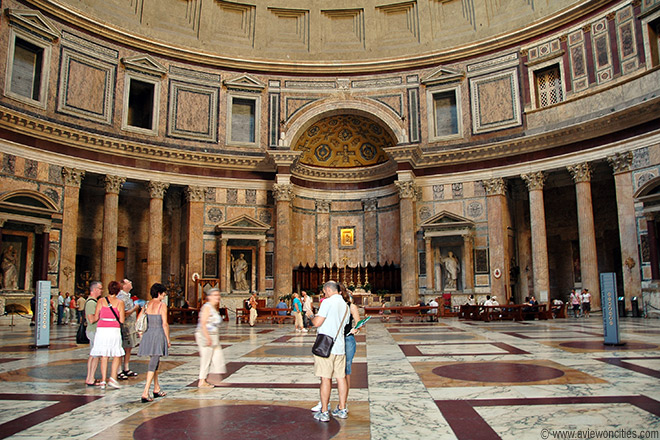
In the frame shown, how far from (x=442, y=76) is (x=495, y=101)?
3206mm

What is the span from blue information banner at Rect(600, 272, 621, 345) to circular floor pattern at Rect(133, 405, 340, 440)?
7.65 meters

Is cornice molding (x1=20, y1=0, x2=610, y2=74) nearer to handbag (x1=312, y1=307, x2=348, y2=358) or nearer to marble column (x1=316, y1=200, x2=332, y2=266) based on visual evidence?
marble column (x1=316, y1=200, x2=332, y2=266)

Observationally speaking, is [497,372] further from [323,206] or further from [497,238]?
[323,206]

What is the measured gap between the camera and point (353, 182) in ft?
101

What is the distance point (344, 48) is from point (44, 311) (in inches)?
908

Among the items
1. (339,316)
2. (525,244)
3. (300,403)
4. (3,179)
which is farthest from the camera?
(525,244)

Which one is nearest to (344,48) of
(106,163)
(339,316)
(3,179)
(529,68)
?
(529,68)

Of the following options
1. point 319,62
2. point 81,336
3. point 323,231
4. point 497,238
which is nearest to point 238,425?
point 81,336

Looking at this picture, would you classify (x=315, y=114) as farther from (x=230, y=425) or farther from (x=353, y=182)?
(x=230, y=425)

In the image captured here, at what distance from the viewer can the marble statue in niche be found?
26641mm

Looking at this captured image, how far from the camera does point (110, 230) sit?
23938 millimetres

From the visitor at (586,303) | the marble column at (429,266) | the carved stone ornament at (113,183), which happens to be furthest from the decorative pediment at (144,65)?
the visitor at (586,303)

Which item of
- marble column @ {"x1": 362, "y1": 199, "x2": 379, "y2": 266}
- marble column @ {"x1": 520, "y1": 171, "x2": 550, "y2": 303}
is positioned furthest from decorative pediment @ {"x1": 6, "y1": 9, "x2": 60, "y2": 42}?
marble column @ {"x1": 520, "y1": 171, "x2": 550, "y2": 303}

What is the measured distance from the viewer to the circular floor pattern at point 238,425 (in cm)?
461
